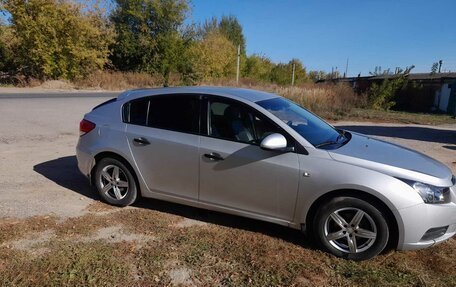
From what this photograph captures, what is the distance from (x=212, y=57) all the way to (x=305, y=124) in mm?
47203

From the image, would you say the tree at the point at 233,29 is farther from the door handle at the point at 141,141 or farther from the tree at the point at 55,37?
the door handle at the point at 141,141

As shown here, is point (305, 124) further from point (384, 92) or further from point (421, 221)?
point (384, 92)

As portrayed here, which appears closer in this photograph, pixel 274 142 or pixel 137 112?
pixel 274 142

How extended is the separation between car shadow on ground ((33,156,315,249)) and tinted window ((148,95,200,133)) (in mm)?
1129

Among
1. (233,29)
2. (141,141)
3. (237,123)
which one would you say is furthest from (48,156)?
(233,29)

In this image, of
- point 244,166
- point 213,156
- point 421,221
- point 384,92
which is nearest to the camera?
point 421,221

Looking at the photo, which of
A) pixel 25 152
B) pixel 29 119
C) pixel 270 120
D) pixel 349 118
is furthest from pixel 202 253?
pixel 349 118

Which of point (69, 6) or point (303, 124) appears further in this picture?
point (69, 6)

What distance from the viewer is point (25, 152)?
8219 mm

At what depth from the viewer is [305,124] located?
461cm

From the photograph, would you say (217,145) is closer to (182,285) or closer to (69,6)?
(182,285)

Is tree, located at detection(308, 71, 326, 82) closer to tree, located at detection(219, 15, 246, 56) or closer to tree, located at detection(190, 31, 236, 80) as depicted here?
tree, located at detection(219, 15, 246, 56)

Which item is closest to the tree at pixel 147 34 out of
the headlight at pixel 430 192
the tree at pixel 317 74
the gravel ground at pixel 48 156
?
the gravel ground at pixel 48 156

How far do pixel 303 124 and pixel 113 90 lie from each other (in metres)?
32.8
